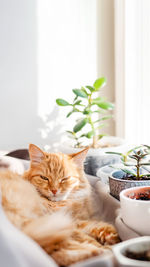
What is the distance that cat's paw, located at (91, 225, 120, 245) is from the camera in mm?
646

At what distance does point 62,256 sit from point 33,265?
0.07m

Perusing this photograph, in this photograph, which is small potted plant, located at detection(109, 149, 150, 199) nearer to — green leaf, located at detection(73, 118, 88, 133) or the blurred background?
green leaf, located at detection(73, 118, 88, 133)

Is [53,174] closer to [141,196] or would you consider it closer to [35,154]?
[35,154]

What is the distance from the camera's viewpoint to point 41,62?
1721 millimetres

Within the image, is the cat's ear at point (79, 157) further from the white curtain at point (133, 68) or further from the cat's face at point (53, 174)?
the white curtain at point (133, 68)

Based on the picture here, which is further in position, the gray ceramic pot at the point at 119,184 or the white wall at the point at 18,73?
the white wall at the point at 18,73

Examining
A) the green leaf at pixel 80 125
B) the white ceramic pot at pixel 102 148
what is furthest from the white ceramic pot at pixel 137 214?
the green leaf at pixel 80 125

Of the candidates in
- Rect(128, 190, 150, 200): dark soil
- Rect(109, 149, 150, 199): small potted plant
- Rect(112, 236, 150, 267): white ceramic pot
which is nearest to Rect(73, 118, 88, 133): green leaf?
Rect(109, 149, 150, 199): small potted plant

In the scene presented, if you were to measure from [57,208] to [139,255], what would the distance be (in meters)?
0.26

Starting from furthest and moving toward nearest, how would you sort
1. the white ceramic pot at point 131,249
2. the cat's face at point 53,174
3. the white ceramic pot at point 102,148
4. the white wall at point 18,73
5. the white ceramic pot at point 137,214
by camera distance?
the white wall at point 18,73 → the white ceramic pot at point 102,148 → the cat's face at point 53,174 → the white ceramic pot at point 137,214 → the white ceramic pot at point 131,249

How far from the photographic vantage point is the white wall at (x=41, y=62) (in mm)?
1644

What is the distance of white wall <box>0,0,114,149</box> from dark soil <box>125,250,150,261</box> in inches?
50.0

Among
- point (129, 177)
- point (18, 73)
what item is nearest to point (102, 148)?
point (129, 177)

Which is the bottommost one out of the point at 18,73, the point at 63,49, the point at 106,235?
the point at 106,235
